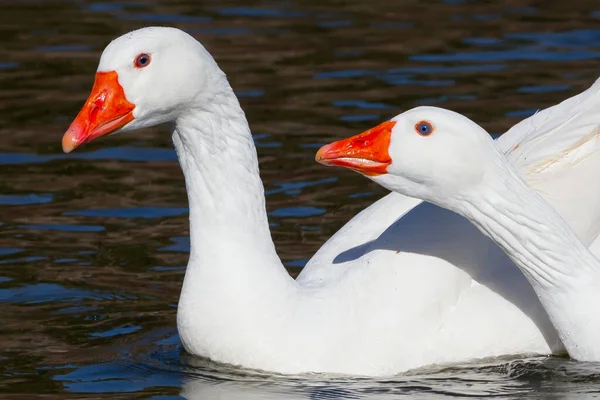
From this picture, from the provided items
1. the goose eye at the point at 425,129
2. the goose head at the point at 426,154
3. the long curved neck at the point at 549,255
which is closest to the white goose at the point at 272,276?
the long curved neck at the point at 549,255

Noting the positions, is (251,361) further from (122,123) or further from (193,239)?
(122,123)

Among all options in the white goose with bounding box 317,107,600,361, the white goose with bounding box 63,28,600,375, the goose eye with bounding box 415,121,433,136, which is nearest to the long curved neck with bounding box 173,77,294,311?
the white goose with bounding box 63,28,600,375

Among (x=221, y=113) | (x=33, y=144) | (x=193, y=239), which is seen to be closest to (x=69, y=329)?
(x=193, y=239)

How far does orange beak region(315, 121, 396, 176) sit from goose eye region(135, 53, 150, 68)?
1112mm

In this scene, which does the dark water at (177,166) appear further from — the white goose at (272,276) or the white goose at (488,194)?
the white goose at (488,194)

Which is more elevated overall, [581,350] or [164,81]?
[164,81]

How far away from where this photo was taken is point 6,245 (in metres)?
11.1

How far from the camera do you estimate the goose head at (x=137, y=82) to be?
324 inches

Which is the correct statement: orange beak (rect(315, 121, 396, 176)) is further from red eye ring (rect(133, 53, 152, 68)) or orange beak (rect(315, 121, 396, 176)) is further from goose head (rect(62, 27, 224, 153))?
red eye ring (rect(133, 53, 152, 68))

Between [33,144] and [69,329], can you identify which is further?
[33,144]

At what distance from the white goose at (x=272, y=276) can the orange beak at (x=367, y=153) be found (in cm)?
70

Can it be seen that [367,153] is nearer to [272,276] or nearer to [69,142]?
[272,276]

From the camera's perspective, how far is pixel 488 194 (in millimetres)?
8211

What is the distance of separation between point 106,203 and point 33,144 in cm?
188
